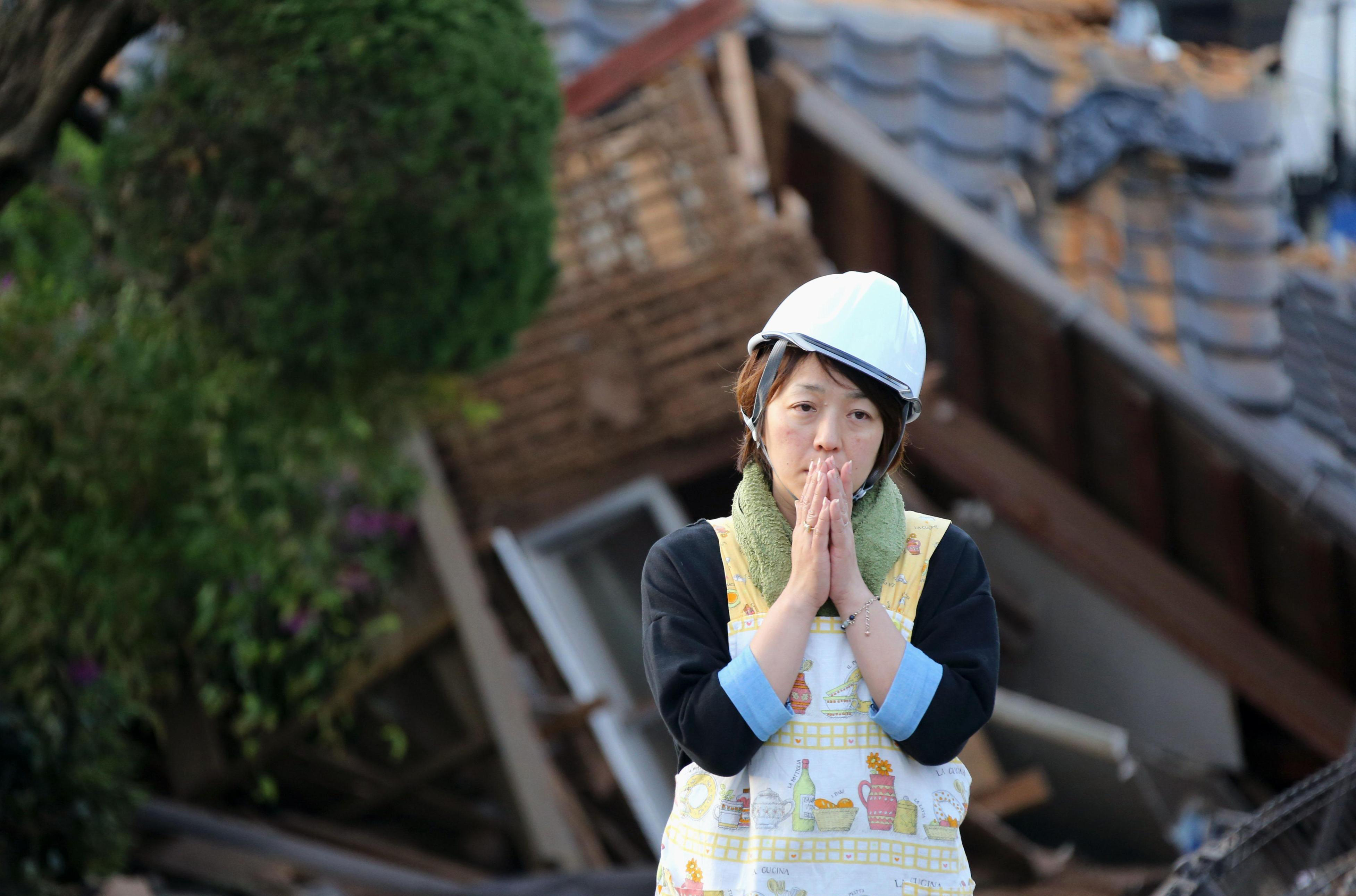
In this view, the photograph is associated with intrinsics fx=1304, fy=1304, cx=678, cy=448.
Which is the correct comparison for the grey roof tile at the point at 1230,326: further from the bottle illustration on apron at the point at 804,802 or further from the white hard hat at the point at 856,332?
the bottle illustration on apron at the point at 804,802

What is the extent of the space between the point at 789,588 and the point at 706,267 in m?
3.09

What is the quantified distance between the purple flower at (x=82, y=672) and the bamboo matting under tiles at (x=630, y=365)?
1339 mm

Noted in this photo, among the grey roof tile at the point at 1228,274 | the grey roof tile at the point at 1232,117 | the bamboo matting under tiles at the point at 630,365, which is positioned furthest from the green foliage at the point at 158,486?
the grey roof tile at the point at 1232,117

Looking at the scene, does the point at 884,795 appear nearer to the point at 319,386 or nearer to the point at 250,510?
the point at 319,386

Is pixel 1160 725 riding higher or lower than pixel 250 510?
lower

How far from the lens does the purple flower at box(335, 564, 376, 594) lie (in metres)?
4.21

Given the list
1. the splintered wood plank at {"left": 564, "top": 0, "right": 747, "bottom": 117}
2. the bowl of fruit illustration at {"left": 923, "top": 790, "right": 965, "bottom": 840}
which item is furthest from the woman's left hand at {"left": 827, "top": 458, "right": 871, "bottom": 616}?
the splintered wood plank at {"left": 564, "top": 0, "right": 747, "bottom": 117}

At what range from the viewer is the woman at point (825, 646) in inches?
53.1

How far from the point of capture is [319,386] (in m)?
3.39

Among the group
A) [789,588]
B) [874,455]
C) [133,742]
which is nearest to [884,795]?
[789,588]

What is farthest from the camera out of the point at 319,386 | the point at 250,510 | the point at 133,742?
the point at 133,742

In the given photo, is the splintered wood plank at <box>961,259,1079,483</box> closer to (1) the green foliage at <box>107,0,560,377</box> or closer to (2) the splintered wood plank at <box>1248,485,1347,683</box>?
(2) the splintered wood plank at <box>1248,485,1347,683</box>

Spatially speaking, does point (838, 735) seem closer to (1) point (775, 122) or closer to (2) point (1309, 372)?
(1) point (775, 122)

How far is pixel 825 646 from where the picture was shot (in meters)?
1.40
